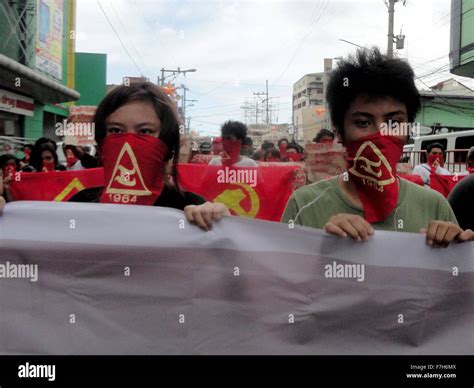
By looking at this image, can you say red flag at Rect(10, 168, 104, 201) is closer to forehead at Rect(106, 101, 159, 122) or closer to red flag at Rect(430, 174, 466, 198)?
forehead at Rect(106, 101, 159, 122)

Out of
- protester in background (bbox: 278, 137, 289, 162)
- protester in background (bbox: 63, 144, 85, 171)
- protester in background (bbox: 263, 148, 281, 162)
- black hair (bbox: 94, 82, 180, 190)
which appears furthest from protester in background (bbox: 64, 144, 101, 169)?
black hair (bbox: 94, 82, 180, 190)

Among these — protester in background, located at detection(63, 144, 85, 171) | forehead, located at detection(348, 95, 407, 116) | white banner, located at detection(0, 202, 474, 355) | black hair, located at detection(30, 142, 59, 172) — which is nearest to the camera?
white banner, located at detection(0, 202, 474, 355)

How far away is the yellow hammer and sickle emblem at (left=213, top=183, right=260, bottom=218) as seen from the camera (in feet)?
16.7

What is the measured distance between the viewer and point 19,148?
12398 mm

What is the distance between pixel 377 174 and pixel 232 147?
381 cm

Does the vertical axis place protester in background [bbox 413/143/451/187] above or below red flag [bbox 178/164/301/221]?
above

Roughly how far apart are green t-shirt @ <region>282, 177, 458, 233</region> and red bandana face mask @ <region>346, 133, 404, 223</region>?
3 centimetres

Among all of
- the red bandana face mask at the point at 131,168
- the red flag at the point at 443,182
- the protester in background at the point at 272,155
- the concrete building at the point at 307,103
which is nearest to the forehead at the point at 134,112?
the red bandana face mask at the point at 131,168

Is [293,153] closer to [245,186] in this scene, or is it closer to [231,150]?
[231,150]

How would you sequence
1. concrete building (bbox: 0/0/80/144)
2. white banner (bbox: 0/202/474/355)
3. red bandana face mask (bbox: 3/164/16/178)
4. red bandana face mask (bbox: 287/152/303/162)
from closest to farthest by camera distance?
white banner (bbox: 0/202/474/355) < red bandana face mask (bbox: 3/164/16/178) < red bandana face mask (bbox: 287/152/303/162) < concrete building (bbox: 0/0/80/144)

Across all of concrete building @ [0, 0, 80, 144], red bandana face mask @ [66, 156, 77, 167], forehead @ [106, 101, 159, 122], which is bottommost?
red bandana face mask @ [66, 156, 77, 167]

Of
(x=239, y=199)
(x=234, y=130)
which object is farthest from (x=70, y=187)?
(x=234, y=130)

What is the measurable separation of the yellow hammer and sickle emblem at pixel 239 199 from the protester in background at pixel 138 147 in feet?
8.50

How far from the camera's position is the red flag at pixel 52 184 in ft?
16.3
